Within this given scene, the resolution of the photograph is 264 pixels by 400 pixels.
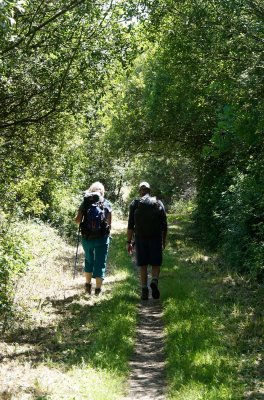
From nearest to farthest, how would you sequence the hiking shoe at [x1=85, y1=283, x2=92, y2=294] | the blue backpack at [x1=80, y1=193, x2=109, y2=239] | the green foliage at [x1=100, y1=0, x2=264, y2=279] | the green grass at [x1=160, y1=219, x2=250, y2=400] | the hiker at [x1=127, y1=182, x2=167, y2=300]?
the green grass at [x1=160, y1=219, x2=250, y2=400]
the green foliage at [x1=100, y1=0, x2=264, y2=279]
the blue backpack at [x1=80, y1=193, x2=109, y2=239]
the hiking shoe at [x1=85, y1=283, x2=92, y2=294]
the hiker at [x1=127, y1=182, x2=167, y2=300]

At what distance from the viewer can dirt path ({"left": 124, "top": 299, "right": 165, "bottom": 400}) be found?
575 cm

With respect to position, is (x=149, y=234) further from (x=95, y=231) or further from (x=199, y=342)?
(x=199, y=342)

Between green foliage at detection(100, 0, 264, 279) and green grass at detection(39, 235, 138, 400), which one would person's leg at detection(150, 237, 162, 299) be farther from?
green foliage at detection(100, 0, 264, 279)

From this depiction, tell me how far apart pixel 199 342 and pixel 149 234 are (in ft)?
11.2

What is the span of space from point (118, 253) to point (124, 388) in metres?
10.4

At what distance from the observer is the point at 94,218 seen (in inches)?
376

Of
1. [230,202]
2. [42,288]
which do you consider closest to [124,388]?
[42,288]

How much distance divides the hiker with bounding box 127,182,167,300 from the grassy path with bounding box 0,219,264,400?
0.41 m

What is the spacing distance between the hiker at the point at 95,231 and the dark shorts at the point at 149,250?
758 mm

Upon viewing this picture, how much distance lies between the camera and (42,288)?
10.5m

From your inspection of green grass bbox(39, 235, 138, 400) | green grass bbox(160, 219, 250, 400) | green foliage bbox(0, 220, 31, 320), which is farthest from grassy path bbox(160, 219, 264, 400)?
green foliage bbox(0, 220, 31, 320)

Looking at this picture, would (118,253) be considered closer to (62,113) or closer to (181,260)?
(181,260)

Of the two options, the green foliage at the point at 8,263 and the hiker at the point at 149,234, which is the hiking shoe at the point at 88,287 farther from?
the green foliage at the point at 8,263

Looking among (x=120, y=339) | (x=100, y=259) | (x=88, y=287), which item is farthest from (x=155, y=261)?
(x=120, y=339)
